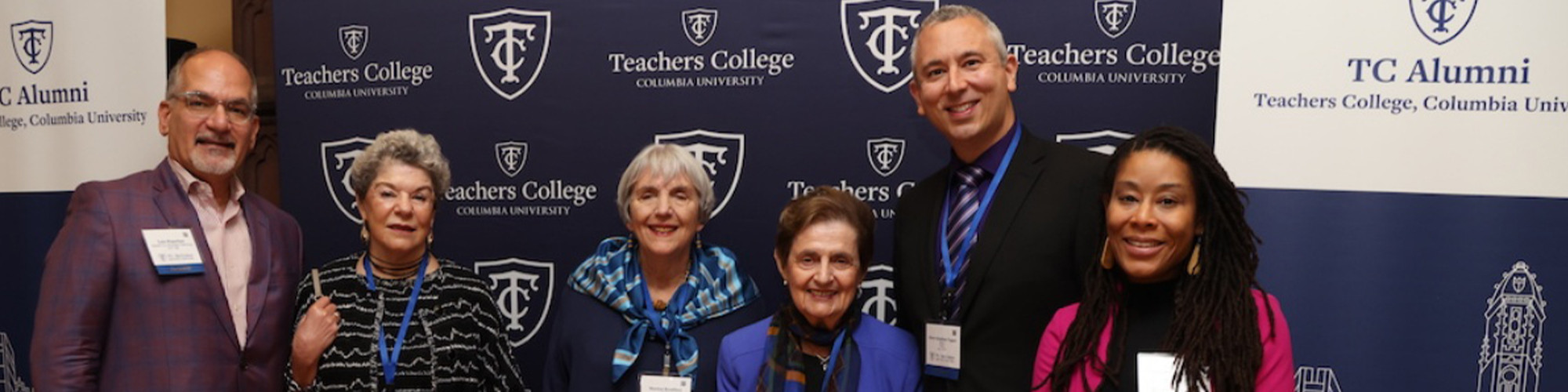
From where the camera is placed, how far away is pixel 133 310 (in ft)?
8.30

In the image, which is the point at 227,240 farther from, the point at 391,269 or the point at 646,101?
the point at 646,101

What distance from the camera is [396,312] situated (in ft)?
8.04

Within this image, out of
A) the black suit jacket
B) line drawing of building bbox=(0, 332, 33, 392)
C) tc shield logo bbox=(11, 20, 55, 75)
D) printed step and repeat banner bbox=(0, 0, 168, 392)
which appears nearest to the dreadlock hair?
the black suit jacket

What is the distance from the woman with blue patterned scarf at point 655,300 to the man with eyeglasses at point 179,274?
2.87ft

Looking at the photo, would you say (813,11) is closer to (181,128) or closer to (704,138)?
(704,138)

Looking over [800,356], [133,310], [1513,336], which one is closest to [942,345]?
[800,356]

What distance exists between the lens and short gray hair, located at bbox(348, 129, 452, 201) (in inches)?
98.0

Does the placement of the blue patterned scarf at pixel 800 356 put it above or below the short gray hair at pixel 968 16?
below

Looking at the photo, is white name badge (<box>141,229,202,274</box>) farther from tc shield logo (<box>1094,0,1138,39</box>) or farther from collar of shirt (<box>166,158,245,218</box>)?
tc shield logo (<box>1094,0,1138,39</box>)

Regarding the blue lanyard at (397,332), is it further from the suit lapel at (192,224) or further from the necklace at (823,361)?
the necklace at (823,361)

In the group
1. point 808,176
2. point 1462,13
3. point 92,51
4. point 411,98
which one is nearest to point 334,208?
point 411,98

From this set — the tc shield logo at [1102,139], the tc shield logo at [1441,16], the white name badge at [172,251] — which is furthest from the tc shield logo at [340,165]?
the tc shield logo at [1441,16]

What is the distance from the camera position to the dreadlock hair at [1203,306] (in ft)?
6.24

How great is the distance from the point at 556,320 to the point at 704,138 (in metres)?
0.98
